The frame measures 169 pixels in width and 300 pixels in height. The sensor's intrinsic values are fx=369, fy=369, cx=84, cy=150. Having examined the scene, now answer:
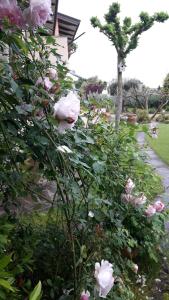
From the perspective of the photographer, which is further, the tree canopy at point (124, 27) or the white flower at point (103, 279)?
the tree canopy at point (124, 27)

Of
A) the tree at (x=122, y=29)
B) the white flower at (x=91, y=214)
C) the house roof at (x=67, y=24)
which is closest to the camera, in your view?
the white flower at (x=91, y=214)

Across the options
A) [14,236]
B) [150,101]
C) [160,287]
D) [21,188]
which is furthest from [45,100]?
[150,101]

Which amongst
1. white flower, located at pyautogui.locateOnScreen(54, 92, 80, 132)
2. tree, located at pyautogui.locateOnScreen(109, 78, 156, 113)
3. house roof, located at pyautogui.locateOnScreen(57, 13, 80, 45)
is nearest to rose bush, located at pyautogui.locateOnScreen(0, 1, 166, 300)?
white flower, located at pyautogui.locateOnScreen(54, 92, 80, 132)

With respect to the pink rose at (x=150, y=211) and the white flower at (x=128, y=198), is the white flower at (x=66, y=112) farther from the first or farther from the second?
the pink rose at (x=150, y=211)

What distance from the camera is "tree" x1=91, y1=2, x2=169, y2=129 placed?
11.9m

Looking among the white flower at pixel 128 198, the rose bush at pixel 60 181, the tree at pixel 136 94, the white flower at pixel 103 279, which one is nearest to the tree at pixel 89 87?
the rose bush at pixel 60 181

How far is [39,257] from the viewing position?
2262 mm

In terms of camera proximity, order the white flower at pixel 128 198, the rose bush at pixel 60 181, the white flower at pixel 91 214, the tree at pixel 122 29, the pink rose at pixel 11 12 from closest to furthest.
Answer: the pink rose at pixel 11 12 → the rose bush at pixel 60 181 → the white flower at pixel 91 214 → the white flower at pixel 128 198 → the tree at pixel 122 29

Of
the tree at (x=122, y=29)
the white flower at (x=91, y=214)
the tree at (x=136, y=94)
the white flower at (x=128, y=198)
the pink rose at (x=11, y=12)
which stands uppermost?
the tree at (x=122, y=29)

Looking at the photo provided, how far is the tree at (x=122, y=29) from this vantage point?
11859mm

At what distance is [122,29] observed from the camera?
40.5 feet

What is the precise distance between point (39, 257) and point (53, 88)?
126cm

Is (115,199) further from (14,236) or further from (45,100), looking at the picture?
(45,100)

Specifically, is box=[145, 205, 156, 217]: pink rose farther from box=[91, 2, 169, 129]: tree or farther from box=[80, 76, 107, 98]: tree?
box=[91, 2, 169, 129]: tree
